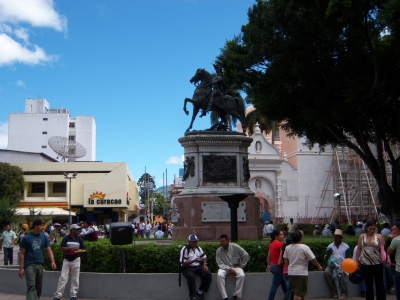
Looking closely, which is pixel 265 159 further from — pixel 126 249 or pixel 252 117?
pixel 126 249

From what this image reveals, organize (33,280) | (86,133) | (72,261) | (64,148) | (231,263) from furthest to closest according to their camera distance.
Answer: (86,133)
(64,148)
(72,261)
(231,263)
(33,280)

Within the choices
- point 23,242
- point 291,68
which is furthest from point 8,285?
point 291,68

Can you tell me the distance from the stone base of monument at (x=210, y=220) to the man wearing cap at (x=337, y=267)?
19.3ft

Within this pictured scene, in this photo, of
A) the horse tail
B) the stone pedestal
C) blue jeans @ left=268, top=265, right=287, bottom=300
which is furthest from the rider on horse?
blue jeans @ left=268, top=265, right=287, bottom=300

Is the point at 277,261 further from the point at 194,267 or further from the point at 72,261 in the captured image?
the point at 72,261

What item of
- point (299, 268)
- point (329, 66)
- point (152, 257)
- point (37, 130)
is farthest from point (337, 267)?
point (37, 130)

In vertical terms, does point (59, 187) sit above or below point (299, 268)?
above

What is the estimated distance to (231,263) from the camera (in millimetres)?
11500

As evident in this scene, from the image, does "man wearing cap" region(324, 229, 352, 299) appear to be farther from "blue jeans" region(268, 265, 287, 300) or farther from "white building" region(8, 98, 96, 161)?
"white building" region(8, 98, 96, 161)

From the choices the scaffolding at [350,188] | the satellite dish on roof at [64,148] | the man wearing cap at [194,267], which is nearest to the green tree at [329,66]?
the man wearing cap at [194,267]

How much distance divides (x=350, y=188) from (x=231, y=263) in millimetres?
40977

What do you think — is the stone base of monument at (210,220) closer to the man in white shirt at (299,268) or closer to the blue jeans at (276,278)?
the blue jeans at (276,278)

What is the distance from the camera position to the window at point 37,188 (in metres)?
61.7

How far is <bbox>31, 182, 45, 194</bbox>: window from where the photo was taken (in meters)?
61.7
